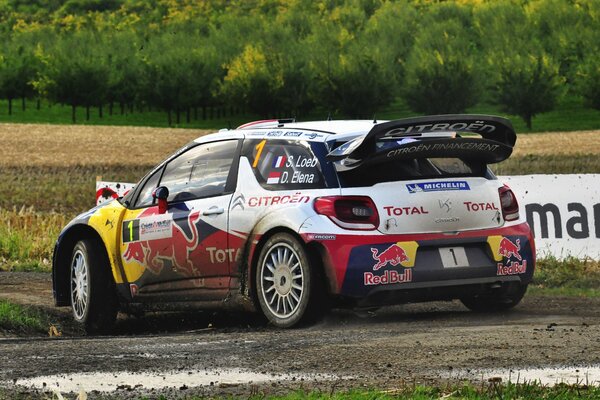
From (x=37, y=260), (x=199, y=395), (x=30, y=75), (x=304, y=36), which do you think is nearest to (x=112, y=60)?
(x=30, y=75)

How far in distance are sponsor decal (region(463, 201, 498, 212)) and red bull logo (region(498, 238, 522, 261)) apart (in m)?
0.26

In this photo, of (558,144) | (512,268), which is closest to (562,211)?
(512,268)

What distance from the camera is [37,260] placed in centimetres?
1773

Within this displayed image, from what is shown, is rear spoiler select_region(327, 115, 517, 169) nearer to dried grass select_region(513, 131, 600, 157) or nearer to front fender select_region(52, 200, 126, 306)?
front fender select_region(52, 200, 126, 306)

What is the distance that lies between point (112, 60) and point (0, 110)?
51.5 feet

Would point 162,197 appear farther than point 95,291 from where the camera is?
No

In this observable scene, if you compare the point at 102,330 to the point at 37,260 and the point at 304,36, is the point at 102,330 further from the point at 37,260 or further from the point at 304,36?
the point at 304,36

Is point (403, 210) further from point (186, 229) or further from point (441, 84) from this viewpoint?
point (441, 84)

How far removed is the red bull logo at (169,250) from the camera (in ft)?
34.3

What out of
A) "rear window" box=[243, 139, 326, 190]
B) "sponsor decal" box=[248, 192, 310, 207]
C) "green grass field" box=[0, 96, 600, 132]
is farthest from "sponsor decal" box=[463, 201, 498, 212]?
"green grass field" box=[0, 96, 600, 132]

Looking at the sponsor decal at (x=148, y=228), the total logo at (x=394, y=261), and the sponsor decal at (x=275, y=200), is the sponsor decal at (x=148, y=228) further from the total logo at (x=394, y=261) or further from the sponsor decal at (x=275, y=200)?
the total logo at (x=394, y=261)

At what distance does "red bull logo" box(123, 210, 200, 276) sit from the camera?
1047 cm

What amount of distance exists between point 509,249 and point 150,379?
410cm

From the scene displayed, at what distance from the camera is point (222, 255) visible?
1021cm
